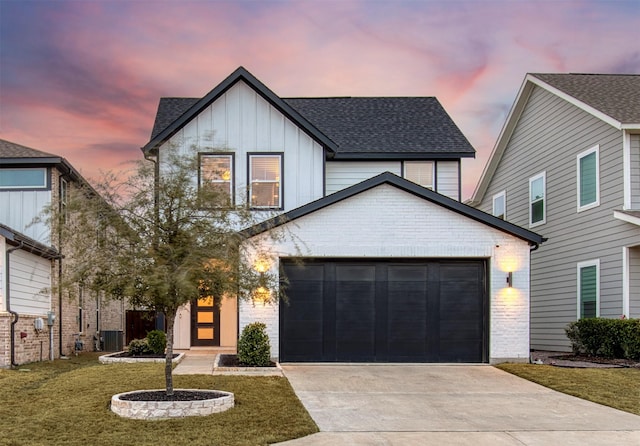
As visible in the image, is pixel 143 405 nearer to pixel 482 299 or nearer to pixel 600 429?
pixel 600 429

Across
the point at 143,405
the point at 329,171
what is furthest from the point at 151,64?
the point at 143,405

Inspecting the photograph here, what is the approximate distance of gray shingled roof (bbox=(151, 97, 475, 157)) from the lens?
2011 centimetres

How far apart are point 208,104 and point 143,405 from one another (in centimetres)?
1082

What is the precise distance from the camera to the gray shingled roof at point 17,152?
17.7 meters

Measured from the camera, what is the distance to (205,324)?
734 inches

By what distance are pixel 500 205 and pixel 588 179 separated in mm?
6159

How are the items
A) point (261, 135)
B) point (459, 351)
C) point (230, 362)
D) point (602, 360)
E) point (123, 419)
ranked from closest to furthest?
point (123, 419) < point (230, 362) < point (602, 360) < point (459, 351) < point (261, 135)

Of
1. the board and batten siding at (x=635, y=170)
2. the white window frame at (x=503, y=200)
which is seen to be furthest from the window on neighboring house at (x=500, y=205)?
the board and batten siding at (x=635, y=170)

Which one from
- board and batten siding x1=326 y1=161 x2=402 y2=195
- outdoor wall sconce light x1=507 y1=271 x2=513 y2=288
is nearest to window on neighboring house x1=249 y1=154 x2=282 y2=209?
board and batten siding x1=326 y1=161 x2=402 y2=195

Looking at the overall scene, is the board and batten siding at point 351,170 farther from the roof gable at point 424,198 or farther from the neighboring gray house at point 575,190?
the neighboring gray house at point 575,190

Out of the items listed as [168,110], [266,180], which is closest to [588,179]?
[266,180]

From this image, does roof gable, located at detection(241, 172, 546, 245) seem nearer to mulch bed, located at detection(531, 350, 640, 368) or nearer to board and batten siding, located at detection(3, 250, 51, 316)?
mulch bed, located at detection(531, 350, 640, 368)

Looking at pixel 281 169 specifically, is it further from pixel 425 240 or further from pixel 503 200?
pixel 503 200

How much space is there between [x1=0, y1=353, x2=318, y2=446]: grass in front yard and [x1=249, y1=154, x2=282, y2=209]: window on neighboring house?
6446 millimetres
